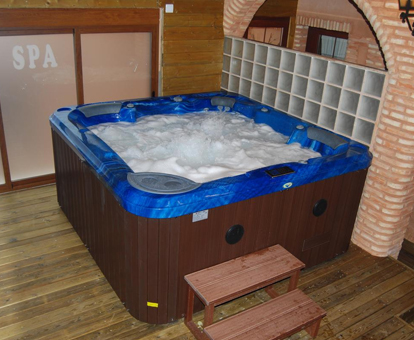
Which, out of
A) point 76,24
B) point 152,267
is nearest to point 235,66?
point 76,24

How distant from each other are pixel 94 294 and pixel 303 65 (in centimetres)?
247

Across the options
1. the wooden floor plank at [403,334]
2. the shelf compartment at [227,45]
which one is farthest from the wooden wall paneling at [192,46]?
the wooden floor plank at [403,334]

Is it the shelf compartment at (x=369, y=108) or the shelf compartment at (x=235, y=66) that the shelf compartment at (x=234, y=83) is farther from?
the shelf compartment at (x=369, y=108)

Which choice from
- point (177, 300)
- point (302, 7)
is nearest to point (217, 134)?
point (177, 300)

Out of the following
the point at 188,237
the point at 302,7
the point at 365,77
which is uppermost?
the point at 302,7

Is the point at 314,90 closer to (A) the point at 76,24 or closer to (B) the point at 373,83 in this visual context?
(B) the point at 373,83

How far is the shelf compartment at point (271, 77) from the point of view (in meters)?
4.04

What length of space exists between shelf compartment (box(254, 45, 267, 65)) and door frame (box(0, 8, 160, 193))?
38.6 inches

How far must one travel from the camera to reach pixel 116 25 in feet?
13.1

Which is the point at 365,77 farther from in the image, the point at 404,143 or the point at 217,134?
the point at 217,134

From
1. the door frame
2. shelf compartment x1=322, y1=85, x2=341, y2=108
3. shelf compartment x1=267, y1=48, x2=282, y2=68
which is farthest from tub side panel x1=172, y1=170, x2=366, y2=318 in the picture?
the door frame

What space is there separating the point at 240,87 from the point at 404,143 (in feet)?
6.39

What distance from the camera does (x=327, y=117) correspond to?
357cm

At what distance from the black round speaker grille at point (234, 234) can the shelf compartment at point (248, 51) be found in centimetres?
220
